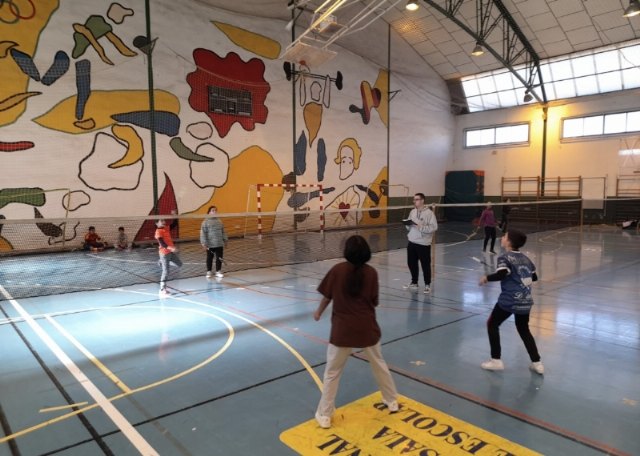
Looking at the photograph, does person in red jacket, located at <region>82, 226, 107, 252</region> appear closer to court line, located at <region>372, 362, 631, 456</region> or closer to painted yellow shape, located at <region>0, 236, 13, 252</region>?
painted yellow shape, located at <region>0, 236, 13, 252</region>

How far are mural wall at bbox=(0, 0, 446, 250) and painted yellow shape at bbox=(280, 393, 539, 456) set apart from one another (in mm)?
10575

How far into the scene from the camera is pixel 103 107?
49.0 ft

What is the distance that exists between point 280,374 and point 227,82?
15486 millimetres

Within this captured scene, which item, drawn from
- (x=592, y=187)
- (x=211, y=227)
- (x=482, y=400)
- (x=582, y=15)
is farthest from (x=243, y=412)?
(x=592, y=187)

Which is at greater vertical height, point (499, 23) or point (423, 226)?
point (499, 23)

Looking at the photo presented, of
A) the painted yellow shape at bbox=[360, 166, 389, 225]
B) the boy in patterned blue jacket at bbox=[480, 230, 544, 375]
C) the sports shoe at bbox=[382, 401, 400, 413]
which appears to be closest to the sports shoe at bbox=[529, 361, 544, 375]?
the boy in patterned blue jacket at bbox=[480, 230, 544, 375]

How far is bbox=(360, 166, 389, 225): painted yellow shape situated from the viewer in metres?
23.6

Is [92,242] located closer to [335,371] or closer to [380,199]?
[335,371]

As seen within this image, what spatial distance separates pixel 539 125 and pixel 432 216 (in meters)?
20.9

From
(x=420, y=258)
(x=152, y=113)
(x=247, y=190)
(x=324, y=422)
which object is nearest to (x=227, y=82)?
(x=152, y=113)

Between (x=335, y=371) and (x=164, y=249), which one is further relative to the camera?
(x=164, y=249)

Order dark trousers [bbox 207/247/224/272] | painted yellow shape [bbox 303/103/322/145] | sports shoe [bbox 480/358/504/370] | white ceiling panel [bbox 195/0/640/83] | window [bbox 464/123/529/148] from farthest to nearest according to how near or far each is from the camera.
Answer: window [bbox 464/123/529/148] → painted yellow shape [bbox 303/103/322/145] → white ceiling panel [bbox 195/0/640/83] → dark trousers [bbox 207/247/224/272] → sports shoe [bbox 480/358/504/370]

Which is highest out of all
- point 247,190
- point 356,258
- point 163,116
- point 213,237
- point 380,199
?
point 163,116

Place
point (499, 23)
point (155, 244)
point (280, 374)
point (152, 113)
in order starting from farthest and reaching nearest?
point (499, 23) < point (152, 113) < point (155, 244) < point (280, 374)
